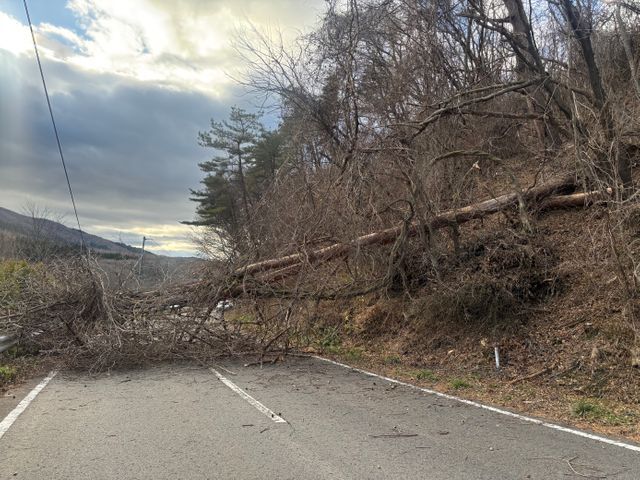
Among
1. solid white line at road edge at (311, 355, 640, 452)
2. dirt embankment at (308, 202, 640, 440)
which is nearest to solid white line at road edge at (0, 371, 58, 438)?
solid white line at road edge at (311, 355, 640, 452)

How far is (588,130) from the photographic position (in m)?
9.33

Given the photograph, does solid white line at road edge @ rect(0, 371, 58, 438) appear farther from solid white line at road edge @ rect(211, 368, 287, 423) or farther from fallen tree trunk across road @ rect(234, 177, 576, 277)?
fallen tree trunk across road @ rect(234, 177, 576, 277)

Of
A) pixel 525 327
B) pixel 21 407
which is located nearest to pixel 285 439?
pixel 21 407

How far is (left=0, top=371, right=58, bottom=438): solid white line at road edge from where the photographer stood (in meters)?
6.12

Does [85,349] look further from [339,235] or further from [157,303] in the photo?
[339,235]

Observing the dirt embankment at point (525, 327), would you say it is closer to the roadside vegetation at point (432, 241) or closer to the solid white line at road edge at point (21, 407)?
the roadside vegetation at point (432, 241)

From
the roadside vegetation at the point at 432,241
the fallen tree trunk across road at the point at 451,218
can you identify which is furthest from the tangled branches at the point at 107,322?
the fallen tree trunk across road at the point at 451,218

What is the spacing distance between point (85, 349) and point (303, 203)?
5.78 meters

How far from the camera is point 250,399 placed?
7508mm

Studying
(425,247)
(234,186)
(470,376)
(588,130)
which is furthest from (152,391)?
(234,186)

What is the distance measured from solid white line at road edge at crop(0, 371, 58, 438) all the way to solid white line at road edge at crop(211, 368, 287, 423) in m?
2.93

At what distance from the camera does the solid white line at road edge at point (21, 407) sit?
20.1ft

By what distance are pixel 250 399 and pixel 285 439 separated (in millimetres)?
2153

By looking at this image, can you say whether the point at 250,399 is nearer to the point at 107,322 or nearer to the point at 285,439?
the point at 285,439
